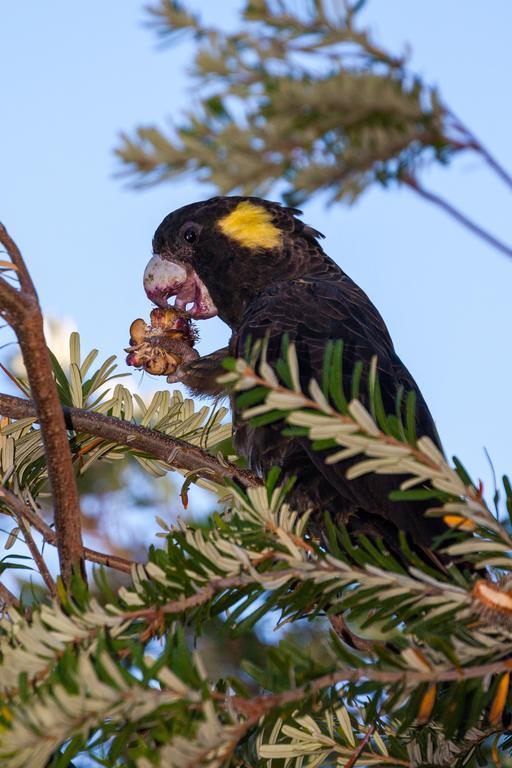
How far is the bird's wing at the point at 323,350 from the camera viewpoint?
256 cm

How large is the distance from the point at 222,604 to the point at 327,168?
92cm

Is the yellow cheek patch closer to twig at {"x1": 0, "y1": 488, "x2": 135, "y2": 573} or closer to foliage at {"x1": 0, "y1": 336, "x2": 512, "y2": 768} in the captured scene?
twig at {"x1": 0, "y1": 488, "x2": 135, "y2": 573}

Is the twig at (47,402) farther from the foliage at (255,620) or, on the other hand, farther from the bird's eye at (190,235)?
the bird's eye at (190,235)

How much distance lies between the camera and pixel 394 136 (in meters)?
0.85

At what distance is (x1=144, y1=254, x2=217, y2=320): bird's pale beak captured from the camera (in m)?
3.93

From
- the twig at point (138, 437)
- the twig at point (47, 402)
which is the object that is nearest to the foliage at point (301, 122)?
the twig at point (47, 402)

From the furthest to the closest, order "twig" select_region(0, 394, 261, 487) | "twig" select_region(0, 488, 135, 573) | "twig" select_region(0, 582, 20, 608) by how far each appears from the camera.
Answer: "twig" select_region(0, 394, 261, 487) → "twig" select_region(0, 488, 135, 573) → "twig" select_region(0, 582, 20, 608)

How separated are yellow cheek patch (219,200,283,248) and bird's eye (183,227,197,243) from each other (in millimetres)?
138

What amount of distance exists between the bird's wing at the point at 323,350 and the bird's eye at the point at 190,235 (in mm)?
665

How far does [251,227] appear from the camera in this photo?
3.91m

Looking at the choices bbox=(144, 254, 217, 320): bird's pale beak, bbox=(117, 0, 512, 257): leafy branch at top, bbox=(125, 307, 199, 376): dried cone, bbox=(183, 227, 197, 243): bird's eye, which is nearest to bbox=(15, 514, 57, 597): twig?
bbox=(117, 0, 512, 257): leafy branch at top

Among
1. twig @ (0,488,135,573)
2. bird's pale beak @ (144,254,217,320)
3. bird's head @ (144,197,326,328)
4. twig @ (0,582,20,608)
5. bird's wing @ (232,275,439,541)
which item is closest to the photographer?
twig @ (0,582,20,608)

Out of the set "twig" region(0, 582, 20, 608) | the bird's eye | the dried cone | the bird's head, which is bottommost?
"twig" region(0, 582, 20, 608)

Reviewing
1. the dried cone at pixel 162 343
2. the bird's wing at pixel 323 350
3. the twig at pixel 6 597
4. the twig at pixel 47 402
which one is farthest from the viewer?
the dried cone at pixel 162 343
